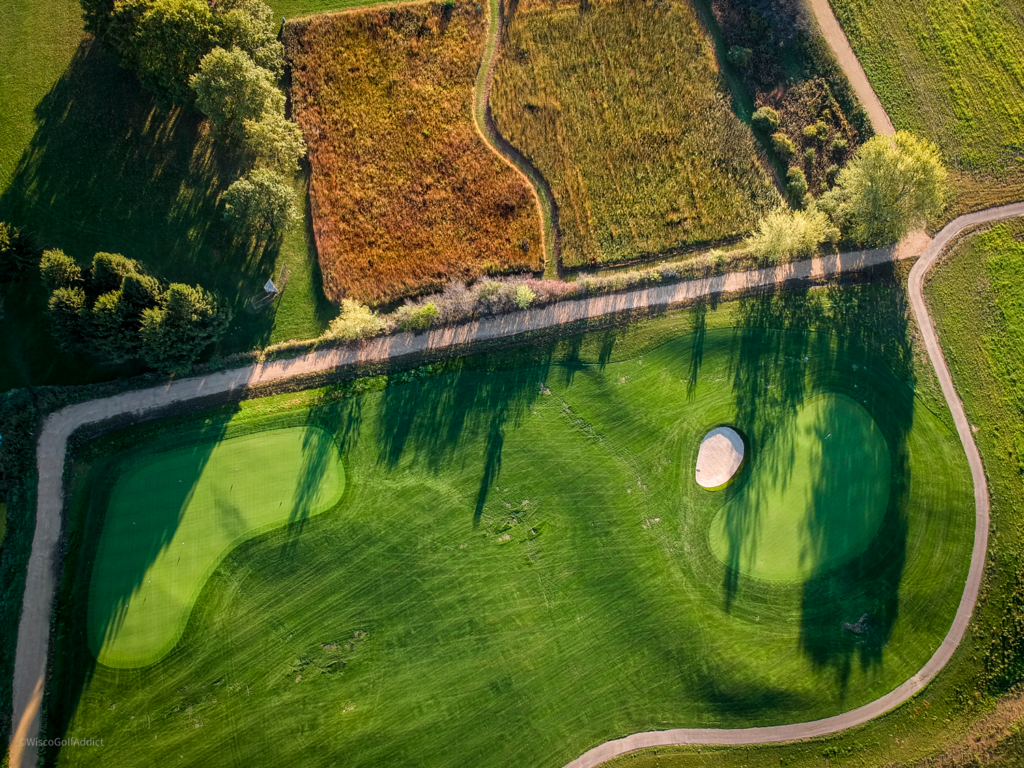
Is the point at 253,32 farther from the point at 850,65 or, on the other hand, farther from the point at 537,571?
the point at 850,65

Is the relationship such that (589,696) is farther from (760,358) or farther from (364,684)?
(760,358)

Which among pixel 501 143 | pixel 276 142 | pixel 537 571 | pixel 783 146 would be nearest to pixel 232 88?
pixel 276 142

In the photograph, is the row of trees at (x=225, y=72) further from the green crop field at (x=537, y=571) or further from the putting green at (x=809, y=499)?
the putting green at (x=809, y=499)

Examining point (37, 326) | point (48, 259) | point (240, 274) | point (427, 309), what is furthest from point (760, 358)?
point (37, 326)

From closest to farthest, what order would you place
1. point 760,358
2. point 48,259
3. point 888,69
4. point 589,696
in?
point 48,259 → point 589,696 → point 760,358 → point 888,69

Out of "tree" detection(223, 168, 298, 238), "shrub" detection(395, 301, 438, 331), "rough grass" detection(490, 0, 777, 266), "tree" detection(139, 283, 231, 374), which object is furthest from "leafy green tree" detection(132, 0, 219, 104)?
"shrub" detection(395, 301, 438, 331)

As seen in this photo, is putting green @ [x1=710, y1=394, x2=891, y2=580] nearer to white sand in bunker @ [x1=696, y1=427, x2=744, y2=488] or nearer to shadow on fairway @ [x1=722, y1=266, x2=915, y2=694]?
shadow on fairway @ [x1=722, y1=266, x2=915, y2=694]

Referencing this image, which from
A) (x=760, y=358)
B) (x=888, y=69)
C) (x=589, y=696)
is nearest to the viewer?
(x=589, y=696)
